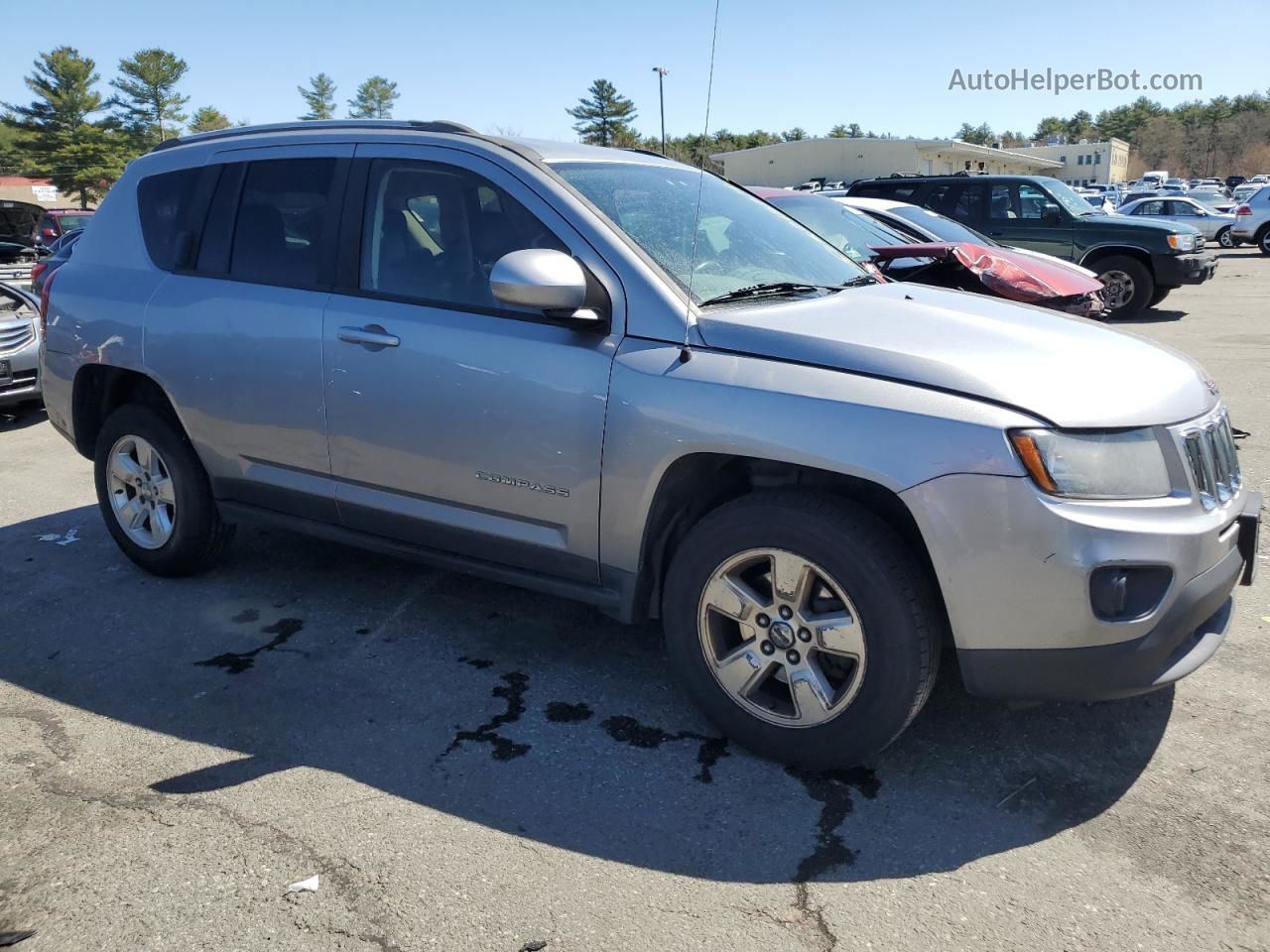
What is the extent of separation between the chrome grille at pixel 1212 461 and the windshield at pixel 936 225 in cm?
699

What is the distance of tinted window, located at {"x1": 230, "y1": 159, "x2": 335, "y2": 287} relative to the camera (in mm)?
3980

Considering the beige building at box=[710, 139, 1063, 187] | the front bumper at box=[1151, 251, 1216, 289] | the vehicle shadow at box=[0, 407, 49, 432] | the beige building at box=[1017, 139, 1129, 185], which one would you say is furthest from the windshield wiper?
the beige building at box=[1017, 139, 1129, 185]

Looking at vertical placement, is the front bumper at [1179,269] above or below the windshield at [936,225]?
below

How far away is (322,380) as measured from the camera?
3818 mm

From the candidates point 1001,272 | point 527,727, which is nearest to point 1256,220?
point 1001,272

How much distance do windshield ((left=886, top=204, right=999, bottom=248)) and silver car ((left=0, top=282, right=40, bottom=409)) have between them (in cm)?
791

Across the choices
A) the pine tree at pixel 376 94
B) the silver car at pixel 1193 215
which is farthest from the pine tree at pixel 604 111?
the silver car at pixel 1193 215

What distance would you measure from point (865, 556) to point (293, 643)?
2402 millimetres

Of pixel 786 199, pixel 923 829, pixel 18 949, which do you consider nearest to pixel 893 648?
pixel 923 829

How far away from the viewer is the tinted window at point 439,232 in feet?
11.6

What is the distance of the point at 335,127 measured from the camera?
4117 millimetres

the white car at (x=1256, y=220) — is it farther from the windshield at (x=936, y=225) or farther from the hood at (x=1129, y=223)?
the windshield at (x=936, y=225)

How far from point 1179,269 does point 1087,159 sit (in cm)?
8263

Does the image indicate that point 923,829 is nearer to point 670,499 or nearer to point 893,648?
point 893,648
